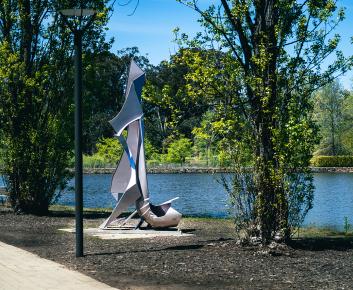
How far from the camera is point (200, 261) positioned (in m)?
10.4

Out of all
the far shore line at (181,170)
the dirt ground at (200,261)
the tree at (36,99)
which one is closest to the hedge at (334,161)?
the far shore line at (181,170)

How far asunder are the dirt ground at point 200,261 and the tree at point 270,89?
0.89 m

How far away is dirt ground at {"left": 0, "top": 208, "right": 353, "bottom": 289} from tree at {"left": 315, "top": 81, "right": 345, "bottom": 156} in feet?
223

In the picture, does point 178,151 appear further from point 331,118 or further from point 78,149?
point 78,149

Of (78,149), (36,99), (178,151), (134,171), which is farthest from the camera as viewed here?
(178,151)

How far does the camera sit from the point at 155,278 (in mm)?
8977

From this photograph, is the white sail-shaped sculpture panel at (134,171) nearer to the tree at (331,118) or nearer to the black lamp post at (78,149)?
the black lamp post at (78,149)

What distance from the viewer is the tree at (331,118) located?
264 ft

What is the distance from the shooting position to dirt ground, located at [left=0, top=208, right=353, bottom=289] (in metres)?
8.62

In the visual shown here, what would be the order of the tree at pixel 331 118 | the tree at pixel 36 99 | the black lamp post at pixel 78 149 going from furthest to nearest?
the tree at pixel 331 118, the tree at pixel 36 99, the black lamp post at pixel 78 149

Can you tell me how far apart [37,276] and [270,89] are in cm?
511

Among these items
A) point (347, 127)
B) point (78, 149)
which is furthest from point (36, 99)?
point (347, 127)

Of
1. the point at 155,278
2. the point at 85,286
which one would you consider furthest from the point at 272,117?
the point at 85,286

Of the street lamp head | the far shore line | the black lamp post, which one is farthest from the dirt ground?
the far shore line
